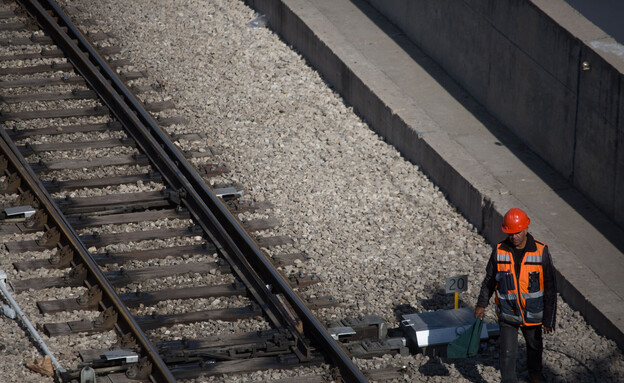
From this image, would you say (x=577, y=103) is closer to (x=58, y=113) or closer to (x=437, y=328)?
(x=437, y=328)

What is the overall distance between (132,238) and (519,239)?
4.31 metres

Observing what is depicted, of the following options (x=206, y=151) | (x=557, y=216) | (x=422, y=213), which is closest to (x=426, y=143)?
(x=422, y=213)

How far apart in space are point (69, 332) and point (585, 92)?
5.82 metres

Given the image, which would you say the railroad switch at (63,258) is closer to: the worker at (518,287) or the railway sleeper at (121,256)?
the railway sleeper at (121,256)

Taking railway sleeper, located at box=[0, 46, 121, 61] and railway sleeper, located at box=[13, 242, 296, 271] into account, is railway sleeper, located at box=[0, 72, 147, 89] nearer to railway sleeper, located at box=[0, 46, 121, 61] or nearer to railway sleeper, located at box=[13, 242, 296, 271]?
railway sleeper, located at box=[0, 46, 121, 61]

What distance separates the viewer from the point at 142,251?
34.2 feet

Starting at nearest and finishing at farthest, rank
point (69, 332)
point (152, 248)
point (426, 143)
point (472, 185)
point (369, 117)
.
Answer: point (69, 332), point (152, 248), point (472, 185), point (426, 143), point (369, 117)

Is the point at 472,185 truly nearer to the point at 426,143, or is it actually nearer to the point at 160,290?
the point at 426,143

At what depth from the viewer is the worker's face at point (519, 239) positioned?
26.5 feet

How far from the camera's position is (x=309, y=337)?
30.2 ft

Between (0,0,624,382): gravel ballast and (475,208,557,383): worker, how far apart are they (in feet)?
2.07

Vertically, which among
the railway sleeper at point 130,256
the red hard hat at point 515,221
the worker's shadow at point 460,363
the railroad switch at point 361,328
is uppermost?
the red hard hat at point 515,221

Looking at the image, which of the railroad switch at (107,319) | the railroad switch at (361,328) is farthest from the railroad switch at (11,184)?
the railroad switch at (361,328)

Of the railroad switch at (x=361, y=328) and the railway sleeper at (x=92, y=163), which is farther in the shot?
the railway sleeper at (x=92, y=163)
